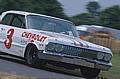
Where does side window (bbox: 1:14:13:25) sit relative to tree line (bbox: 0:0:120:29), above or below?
below

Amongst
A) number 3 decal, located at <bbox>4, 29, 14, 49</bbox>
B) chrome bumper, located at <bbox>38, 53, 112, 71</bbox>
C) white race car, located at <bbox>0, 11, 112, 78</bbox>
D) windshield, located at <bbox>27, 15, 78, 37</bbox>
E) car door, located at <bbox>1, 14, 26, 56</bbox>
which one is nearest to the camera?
chrome bumper, located at <bbox>38, 53, 112, 71</bbox>

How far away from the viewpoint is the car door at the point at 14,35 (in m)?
15.2

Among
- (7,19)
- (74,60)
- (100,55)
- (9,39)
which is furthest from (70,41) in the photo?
(7,19)

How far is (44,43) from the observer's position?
13805mm

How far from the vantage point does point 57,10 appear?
51062 mm

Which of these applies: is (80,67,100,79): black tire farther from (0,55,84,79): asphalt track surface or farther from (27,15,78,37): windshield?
(27,15,78,37): windshield

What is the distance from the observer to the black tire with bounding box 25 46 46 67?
46.4 feet

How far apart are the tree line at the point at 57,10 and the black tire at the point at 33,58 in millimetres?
30160

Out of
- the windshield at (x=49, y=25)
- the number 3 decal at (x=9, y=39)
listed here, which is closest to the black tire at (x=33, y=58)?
the windshield at (x=49, y=25)

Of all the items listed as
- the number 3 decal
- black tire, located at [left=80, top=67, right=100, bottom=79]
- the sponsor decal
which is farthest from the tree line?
black tire, located at [left=80, top=67, right=100, bottom=79]

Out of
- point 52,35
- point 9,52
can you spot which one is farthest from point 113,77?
point 9,52

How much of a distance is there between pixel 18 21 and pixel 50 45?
2.56 m

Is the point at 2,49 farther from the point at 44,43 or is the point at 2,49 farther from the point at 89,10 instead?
the point at 89,10

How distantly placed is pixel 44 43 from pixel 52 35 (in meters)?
0.64
